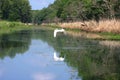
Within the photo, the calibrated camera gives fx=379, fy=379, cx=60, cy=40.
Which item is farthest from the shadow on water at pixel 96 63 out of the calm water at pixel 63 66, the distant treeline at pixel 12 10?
the distant treeline at pixel 12 10

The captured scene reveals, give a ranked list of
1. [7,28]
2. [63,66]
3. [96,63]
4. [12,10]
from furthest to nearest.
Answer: [12,10]
[7,28]
[96,63]
[63,66]

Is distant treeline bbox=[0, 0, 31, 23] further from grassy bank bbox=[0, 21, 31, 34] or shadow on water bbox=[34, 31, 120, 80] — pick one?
shadow on water bbox=[34, 31, 120, 80]

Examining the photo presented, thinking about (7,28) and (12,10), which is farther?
(12,10)

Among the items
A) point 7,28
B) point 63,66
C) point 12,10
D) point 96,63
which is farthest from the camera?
point 12,10

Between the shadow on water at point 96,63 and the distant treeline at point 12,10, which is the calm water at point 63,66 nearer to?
the shadow on water at point 96,63

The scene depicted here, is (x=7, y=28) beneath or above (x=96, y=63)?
beneath

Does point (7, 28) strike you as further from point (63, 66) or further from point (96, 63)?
point (63, 66)

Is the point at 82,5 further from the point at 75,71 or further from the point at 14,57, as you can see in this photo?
the point at 75,71

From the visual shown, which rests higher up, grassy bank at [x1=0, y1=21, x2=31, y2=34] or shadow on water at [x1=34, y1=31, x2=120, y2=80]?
shadow on water at [x1=34, y1=31, x2=120, y2=80]

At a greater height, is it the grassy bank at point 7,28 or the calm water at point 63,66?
the calm water at point 63,66

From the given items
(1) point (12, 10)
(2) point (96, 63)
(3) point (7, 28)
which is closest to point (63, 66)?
(2) point (96, 63)

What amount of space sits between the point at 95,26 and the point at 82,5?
66.7 ft

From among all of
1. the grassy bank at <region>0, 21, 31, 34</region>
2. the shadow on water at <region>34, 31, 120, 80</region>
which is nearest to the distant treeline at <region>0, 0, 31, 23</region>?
the grassy bank at <region>0, 21, 31, 34</region>

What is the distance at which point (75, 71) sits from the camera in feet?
50.1
